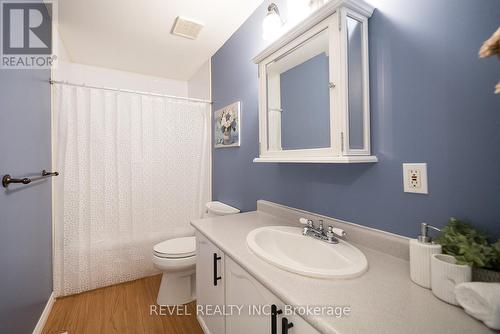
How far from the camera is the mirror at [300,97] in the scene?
3.43 ft

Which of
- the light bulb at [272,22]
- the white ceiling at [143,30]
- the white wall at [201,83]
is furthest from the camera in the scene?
the white wall at [201,83]

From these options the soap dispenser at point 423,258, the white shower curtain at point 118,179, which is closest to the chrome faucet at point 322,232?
the soap dispenser at point 423,258

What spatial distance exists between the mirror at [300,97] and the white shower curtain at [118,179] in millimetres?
1277

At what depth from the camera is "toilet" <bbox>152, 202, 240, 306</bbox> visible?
1.65 metres

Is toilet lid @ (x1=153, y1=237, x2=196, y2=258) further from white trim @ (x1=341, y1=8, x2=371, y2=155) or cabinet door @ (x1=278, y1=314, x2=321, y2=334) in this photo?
white trim @ (x1=341, y1=8, x2=371, y2=155)

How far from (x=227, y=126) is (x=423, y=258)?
1.76 m

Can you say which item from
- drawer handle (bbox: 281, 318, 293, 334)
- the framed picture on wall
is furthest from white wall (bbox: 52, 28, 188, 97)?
drawer handle (bbox: 281, 318, 293, 334)

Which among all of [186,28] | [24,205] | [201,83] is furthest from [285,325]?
[201,83]

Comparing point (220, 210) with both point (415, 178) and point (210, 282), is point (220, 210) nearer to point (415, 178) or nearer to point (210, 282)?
point (210, 282)

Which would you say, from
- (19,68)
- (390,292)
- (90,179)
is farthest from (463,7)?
(90,179)

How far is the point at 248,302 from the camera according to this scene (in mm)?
857

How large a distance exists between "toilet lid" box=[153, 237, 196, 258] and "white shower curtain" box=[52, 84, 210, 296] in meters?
0.39

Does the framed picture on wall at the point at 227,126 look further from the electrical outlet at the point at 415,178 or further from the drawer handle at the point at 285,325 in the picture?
the drawer handle at the point at 285,325

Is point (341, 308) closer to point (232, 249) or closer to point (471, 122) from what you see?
point (232, 249)
